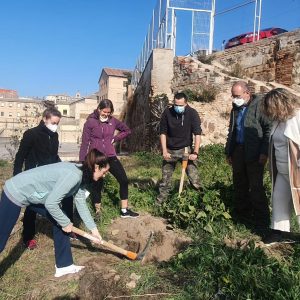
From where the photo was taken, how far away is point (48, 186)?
3521mm

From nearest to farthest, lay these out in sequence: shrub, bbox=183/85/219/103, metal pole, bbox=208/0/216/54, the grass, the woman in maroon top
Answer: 1. the grass
2. the woman in maroon top
3. shrub, bbox=183/85/219/103
4. metal pole, bbox=208/0/216/54

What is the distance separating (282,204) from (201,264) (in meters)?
1.13

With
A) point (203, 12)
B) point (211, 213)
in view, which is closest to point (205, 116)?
point (203, 12)

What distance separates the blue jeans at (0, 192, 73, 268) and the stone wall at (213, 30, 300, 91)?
931cm

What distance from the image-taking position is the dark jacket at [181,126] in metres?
5.53

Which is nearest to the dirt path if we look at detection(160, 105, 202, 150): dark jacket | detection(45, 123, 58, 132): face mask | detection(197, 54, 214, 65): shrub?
detection(160, 105, 202, 150): dark jacket

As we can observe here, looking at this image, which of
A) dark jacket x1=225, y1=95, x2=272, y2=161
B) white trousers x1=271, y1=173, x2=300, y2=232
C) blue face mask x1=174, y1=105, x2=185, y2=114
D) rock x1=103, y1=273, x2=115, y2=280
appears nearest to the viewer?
rock x1=103, y1=273, x2=115, y2=280

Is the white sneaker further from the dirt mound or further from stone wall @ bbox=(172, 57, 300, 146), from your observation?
stone wall @ bbox=(172, 57, 300, 146)

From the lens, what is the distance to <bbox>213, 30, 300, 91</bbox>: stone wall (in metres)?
11.5

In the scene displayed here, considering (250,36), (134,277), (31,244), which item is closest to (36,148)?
(31,244)

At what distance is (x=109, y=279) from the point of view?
11.9 feet

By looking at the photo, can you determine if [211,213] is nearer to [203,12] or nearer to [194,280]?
[194,280]

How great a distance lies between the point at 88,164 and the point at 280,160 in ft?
6.31

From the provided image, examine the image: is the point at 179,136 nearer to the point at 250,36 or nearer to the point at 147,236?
the point at 147,236
